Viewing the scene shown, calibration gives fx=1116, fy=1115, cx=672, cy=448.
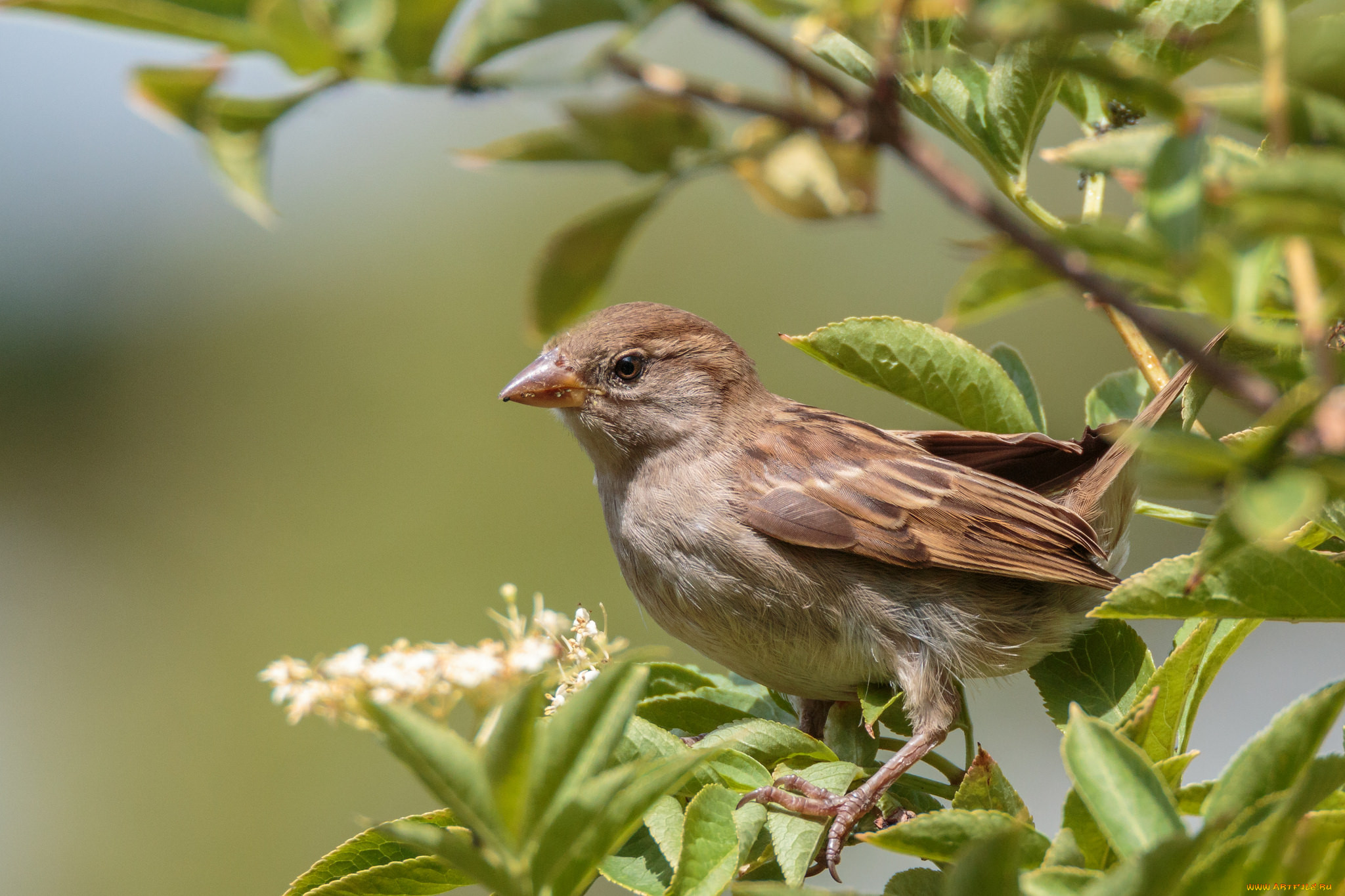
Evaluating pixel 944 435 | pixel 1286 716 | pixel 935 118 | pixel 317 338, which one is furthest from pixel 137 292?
pixel 1286 716

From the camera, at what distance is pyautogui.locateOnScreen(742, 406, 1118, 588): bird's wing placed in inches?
85.6

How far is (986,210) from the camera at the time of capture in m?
0.55

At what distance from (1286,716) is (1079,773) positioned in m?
0.16

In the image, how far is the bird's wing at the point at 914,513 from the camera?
217 centimetres

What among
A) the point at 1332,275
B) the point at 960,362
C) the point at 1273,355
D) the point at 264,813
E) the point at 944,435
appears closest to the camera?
the point at 1332,275

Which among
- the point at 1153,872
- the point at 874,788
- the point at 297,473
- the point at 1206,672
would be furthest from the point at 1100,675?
the point at 297,473

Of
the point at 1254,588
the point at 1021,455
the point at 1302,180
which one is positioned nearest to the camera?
the point at 1302,180

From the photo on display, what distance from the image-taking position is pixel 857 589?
2.17 meters

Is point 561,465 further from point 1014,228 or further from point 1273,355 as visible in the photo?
point 1014,228

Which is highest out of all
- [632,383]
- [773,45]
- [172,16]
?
[632,383]

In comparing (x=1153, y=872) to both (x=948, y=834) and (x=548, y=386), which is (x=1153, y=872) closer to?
(x=948, y=834)

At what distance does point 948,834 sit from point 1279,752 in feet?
0.82

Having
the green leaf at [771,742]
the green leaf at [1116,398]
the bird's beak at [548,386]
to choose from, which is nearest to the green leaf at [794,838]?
the green leaf at [771,742]

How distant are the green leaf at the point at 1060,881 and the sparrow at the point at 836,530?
104 cm
